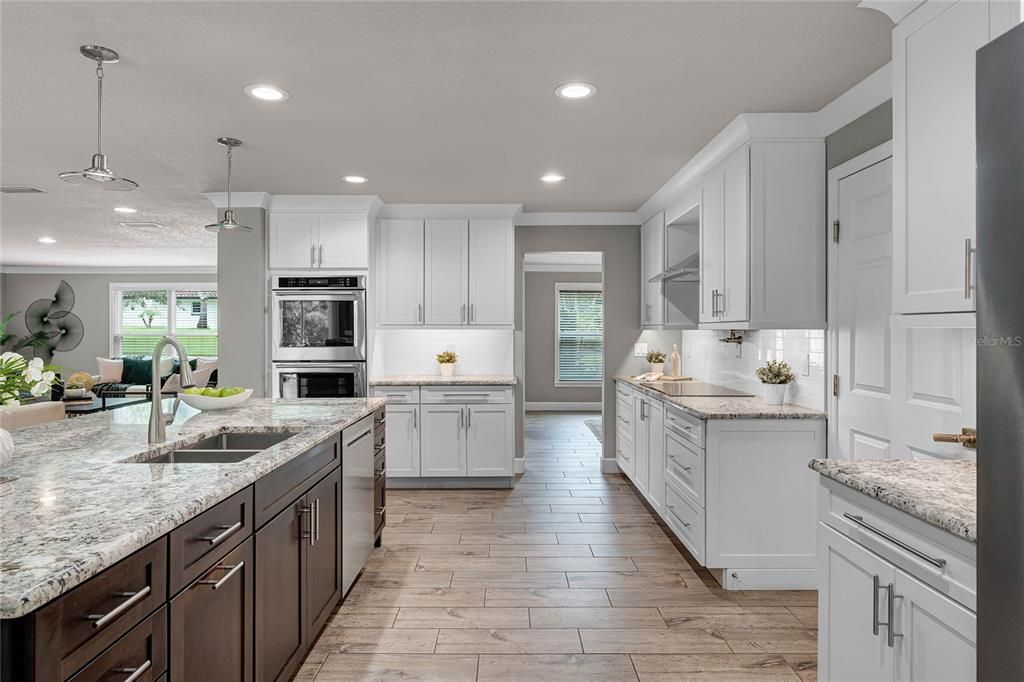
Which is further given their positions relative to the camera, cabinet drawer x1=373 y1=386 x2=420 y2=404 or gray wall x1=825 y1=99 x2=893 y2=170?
cabinet drawer x1=373 y1=386 x2=420 y2=404

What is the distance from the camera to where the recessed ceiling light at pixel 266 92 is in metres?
2.72

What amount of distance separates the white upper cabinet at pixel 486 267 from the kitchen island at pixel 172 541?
2535mm

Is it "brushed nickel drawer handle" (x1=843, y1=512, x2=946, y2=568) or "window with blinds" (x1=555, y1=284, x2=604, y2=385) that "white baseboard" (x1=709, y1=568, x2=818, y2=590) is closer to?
"brushed nickel drawer handle" (x1=843, y1=512, x2=946, y2=568)

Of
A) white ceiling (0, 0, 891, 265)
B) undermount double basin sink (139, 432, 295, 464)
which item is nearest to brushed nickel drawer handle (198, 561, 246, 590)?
undermount double basin sink (139, 432, 295, 464)

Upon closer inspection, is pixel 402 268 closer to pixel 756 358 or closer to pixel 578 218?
pixel 578 218

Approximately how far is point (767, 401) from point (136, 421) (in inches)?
129

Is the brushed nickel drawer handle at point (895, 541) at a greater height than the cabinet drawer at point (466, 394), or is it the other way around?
the cabinet drawer at point (466, 394)

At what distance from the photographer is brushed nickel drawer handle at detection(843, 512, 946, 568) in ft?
4.41

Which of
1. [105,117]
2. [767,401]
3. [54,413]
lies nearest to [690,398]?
[767,401]

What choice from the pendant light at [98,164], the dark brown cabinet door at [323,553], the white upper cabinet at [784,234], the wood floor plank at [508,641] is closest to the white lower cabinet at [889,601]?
the wood floor plank at [508,641]

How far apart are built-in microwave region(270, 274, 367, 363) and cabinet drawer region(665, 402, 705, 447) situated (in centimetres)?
255

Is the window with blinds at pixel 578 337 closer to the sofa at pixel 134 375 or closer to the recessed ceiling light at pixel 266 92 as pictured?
the sofa at pixel 134 375

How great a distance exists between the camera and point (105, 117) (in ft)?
10.1

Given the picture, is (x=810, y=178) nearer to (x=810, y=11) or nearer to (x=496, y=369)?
(x=810, y=11)
